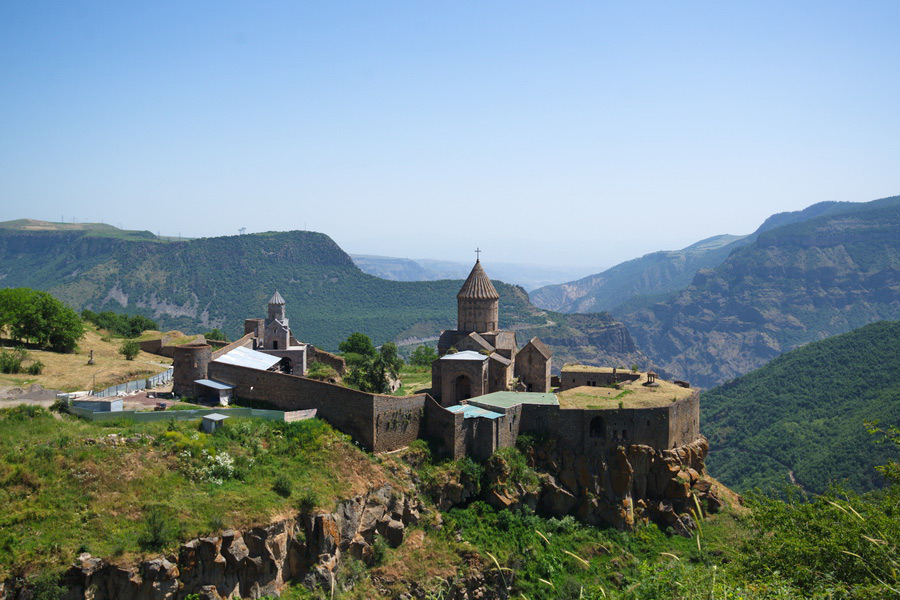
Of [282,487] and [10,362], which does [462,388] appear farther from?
[10,362]

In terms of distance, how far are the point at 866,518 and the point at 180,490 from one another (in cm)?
2263

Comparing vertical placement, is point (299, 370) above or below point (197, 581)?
above

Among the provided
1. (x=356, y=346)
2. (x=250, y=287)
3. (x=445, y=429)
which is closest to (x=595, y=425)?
(x=445, y=429)

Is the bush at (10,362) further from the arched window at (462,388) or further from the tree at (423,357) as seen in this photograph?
the tree at (423,357)

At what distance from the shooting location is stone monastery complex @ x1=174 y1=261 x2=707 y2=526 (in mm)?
35438

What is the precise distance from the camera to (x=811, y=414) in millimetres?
94062

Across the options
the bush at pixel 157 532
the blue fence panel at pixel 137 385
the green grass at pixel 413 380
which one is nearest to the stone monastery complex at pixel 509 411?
the green grass at pixel 413 380

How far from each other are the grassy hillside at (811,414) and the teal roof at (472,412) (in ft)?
134

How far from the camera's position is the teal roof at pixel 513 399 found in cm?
3816

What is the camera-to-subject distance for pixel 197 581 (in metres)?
25.1

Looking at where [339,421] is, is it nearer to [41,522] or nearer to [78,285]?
[41,522]

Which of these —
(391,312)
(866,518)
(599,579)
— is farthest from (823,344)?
(866,518)

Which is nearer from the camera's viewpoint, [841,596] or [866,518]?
[841,596]

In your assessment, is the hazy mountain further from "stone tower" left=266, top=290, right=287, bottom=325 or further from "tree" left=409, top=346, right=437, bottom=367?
"stone tower" left=266, top=290, right=287, bottom=325
